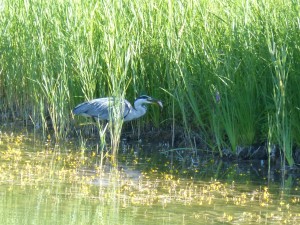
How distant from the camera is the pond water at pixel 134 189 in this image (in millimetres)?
6039

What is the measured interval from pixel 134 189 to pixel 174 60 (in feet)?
6.93

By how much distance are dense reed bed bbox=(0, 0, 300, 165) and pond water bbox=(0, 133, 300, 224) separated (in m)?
0.48

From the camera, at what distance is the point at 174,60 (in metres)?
8.70

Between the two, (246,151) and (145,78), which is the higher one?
(145,78)

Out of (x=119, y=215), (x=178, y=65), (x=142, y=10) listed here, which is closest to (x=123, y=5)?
(x=142, y=10)

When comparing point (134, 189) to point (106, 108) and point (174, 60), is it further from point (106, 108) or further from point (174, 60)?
point (106, 108)

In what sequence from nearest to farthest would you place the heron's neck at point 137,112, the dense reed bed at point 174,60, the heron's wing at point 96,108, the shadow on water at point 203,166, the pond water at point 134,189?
the pond water at point 134,189 < the shadow on water at point 203,166 < the dense reed bed at point 174,60 < the heron's wing at point 96,108 < the heron's neck at point 137,112

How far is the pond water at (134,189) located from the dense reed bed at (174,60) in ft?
1.56

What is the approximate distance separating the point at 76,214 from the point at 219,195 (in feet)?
4.90

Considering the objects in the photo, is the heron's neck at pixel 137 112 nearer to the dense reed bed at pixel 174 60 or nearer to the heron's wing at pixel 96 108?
the heron's wing at pixel 96 108

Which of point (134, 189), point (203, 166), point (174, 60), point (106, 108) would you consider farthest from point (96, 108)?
point (134, 189)

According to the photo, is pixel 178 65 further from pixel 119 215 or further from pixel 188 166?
pixel 119 215

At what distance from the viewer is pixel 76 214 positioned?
5.98 metres

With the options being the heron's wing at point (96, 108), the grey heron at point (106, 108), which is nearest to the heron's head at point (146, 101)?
the grey heron at point (106, 108)
